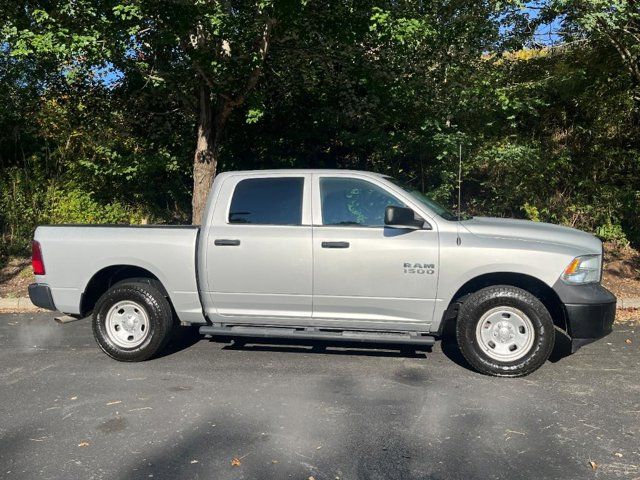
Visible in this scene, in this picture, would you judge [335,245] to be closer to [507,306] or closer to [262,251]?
[262,251]

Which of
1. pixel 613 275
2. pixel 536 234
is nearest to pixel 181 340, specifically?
pixel 536 234

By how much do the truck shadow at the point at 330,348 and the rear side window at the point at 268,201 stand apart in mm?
1446

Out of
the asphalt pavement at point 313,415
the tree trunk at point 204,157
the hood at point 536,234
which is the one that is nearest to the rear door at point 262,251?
the asphalt pavement at point 313,415

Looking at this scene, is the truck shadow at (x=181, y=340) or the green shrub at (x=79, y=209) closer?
the truck shadow at (x=181, y=340)

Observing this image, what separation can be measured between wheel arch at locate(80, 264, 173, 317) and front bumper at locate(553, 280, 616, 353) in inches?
150

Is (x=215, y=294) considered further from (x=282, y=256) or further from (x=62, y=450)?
(x=62, y=450)

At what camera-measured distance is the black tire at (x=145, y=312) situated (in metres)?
5.56

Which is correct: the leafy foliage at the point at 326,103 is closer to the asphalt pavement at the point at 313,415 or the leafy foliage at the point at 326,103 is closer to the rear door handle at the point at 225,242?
the rear door handle at the point at 225,242

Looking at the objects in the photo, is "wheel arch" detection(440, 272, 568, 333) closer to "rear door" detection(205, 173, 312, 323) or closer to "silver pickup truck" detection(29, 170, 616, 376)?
"silver pickup truck" detection(29, 170, 616, 376)

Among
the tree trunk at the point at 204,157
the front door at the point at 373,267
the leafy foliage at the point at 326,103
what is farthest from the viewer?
the tree trunk at the point at 204,157

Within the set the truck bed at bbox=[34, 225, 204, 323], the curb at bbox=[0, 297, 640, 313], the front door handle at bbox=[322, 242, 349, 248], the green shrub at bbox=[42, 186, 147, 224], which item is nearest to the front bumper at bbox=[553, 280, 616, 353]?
the front door handle at bbox=[322, 242, 349, 248]

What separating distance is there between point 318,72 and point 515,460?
8132mm

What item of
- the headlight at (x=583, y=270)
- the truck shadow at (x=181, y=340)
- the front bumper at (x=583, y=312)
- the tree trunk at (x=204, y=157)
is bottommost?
the truck shadow at (x=181, y=340)

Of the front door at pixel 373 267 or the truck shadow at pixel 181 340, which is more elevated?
the front door at pixel 373 267
